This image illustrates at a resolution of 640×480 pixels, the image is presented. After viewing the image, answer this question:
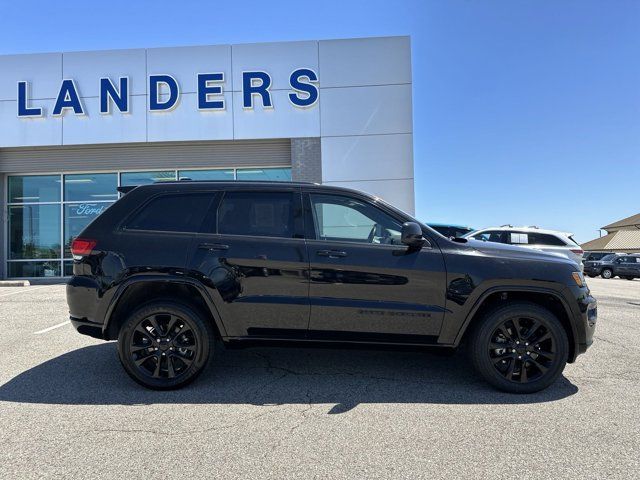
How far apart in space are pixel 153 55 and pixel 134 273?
12142mm

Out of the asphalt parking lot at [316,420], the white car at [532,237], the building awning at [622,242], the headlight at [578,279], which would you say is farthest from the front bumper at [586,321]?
the building awning at [622,242]

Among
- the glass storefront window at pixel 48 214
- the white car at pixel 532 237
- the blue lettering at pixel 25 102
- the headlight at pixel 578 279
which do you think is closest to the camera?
the headlight at pixel 578 279

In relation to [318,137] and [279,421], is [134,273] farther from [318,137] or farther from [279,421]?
[318,137]

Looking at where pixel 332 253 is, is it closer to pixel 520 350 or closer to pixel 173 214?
pixel 173 214

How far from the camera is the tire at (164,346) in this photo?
3.84m

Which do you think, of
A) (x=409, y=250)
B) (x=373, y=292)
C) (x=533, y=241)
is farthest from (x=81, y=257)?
(x=533, y=241)

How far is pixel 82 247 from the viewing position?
12.9 feet

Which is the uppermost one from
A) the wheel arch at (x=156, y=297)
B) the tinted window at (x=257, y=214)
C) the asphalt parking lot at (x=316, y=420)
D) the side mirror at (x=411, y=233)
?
the tinted window at (x=257, y=214)

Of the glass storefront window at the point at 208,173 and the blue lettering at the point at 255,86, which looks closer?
the blue lettering at the point at 255,86

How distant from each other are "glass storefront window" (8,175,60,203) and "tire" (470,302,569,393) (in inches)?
622

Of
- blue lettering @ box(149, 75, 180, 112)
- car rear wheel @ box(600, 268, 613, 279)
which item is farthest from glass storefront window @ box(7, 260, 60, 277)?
car rear wheel @ box(600, 268, 613, 279)

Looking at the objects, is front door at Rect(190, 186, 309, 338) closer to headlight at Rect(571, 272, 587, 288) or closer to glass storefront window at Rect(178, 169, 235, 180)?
headlight at Rect(571, 272, 587, 288)

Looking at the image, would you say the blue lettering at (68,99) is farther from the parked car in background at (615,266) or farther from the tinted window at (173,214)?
the parked car in background at (615,266)

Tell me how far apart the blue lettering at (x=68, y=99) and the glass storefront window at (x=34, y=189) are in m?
2.58
